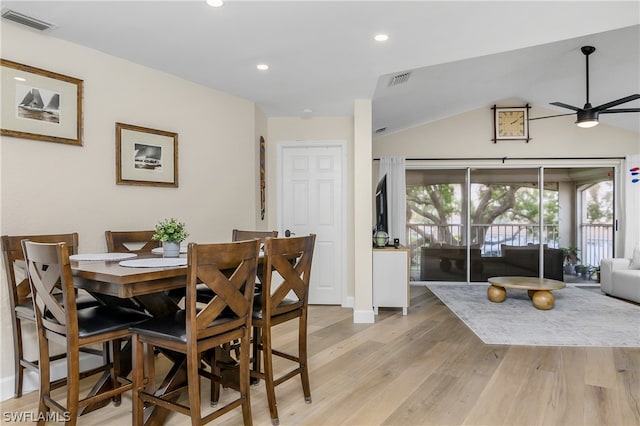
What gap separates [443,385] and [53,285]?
2311 millimetres

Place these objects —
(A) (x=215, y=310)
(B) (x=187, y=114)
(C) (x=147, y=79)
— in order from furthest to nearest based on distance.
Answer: (B) (x=187, y=114) < (C) (x=147, y=79) < (A) (x=215, y=310)

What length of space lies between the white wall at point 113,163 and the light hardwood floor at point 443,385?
44.8 inches

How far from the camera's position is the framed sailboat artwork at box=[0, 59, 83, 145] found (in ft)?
7.88

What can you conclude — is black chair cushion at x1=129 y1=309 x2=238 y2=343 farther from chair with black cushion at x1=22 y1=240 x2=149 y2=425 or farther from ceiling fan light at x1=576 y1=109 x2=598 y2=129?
ceiling fan light at x1=576 y1=109 x2=598 y2=129

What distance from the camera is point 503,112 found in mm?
6559

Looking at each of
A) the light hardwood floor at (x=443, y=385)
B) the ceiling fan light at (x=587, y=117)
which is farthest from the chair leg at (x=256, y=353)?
the ceiling fan light at (x=587, y=117)

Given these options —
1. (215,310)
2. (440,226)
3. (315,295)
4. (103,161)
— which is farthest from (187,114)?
(440,226)

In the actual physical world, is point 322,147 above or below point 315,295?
above

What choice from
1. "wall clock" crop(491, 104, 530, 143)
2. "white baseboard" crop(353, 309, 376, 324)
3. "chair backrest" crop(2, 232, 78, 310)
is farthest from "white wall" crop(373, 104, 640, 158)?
"chair backrest" crop(2, 232, 78, 310)

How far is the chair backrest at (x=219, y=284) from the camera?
1679 millimetres

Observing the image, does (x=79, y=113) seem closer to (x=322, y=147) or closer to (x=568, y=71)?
(x=322, y=147)

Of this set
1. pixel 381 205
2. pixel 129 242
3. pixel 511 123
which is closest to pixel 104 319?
pixel 129 242

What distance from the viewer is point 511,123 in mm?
6547

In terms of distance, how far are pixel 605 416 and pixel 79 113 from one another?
3755mm
